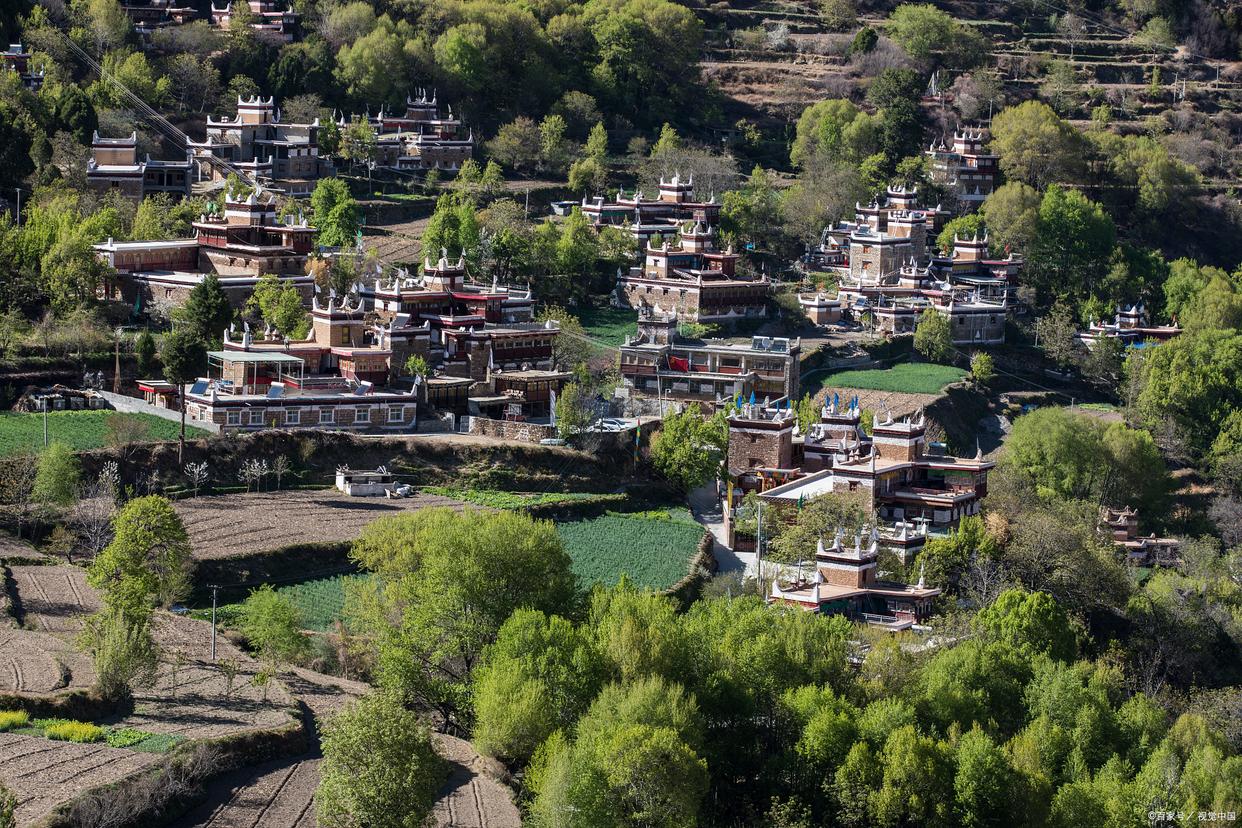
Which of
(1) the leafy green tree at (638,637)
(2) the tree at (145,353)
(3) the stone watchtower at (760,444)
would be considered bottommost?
(1) the leafy green tree at (638,637)

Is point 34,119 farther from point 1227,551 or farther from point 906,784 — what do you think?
point 906,784

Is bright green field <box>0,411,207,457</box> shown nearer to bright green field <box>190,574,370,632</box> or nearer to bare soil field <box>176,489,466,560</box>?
bare soil field <box>176,489,466,560</box>

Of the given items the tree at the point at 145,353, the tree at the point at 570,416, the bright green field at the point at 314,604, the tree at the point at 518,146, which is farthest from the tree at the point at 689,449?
the tree at the point at 518,146

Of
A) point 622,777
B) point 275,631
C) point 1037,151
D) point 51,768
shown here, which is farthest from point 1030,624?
point 1037,151

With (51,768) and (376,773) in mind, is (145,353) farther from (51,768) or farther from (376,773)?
(376,773)

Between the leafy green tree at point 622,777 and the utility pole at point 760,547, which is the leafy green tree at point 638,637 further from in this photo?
the utility pole at point 760,547

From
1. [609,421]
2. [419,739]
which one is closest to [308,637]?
[419,739]
